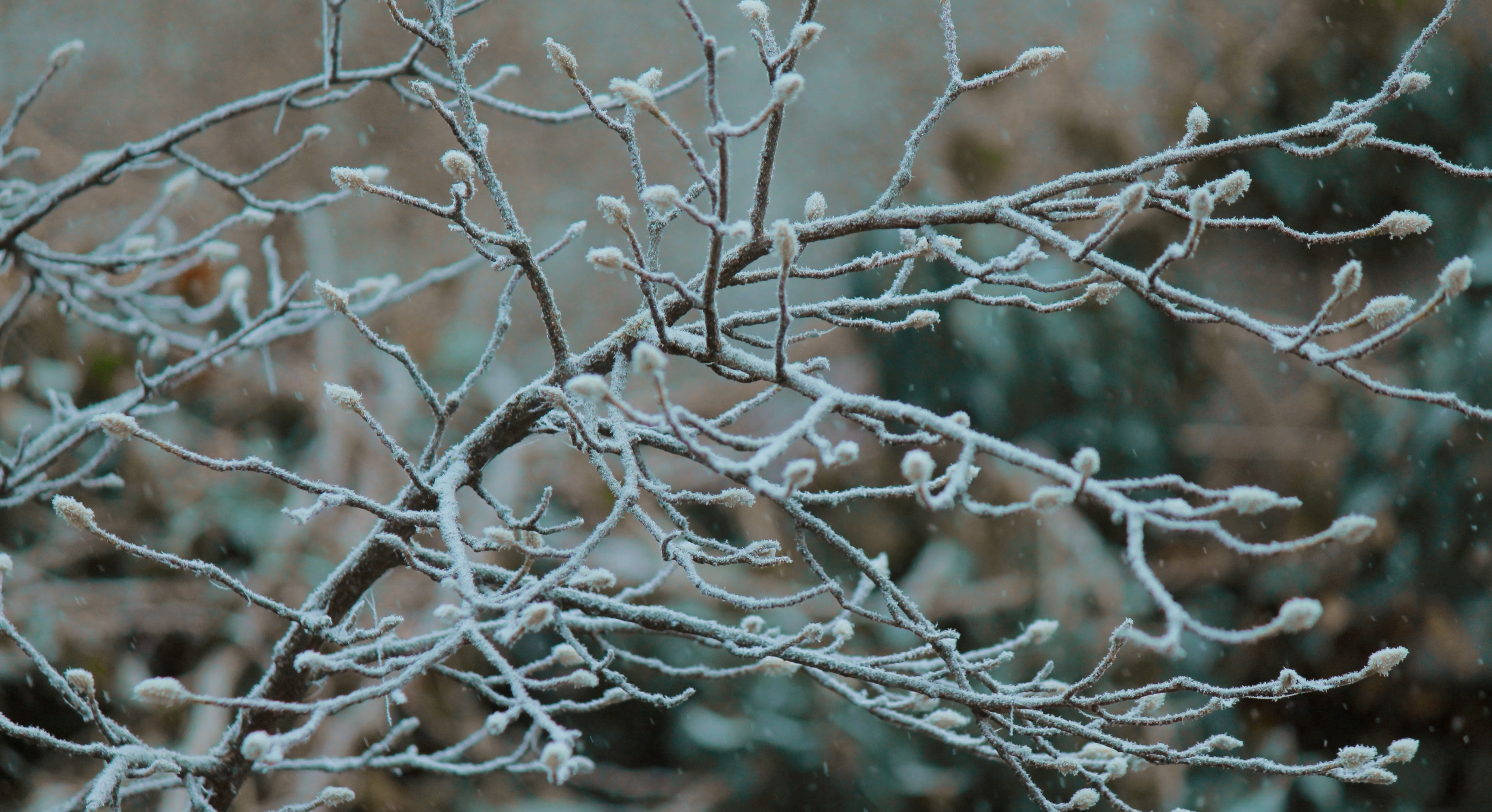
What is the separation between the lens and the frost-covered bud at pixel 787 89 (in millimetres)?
492

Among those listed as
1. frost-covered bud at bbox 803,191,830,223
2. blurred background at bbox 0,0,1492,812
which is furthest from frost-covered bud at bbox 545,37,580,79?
blurred background at bbox 0,0,1492,812

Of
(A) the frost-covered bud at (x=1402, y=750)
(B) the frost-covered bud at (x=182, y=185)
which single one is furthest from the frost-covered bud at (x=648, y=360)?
(B) the frost-covered bud at (x=182, y=185)

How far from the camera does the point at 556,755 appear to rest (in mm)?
483

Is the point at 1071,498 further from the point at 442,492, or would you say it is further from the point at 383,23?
the point at 383,23

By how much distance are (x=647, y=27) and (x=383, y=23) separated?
40.2 inches

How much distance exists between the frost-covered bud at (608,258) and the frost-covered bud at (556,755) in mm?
245

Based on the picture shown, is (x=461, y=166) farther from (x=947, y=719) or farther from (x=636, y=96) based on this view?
(x=947, y=719)

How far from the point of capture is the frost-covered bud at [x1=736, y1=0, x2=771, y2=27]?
616 millimetres

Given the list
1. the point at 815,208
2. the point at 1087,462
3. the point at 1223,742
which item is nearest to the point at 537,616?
the point at 1087,462

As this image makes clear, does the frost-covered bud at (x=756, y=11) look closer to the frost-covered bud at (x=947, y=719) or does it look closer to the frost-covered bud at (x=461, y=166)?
the frost-covered bud at (x=461, y=166)

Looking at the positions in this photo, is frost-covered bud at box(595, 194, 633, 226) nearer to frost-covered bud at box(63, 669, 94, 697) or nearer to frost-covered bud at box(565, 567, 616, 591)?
frost-covered bud at box(565, 567, 616, 591)

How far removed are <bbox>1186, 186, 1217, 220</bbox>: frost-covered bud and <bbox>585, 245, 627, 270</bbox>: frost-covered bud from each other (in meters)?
0.30

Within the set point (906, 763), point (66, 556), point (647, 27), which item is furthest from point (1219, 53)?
point (66, 556)

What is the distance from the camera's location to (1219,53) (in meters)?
3.43
